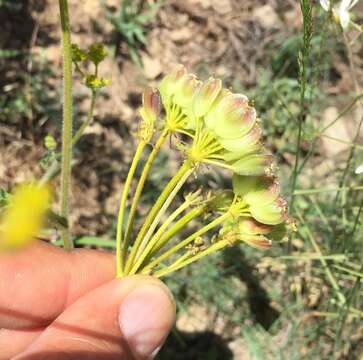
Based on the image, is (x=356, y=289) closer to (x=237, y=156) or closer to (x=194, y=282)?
(x=194, y=282)

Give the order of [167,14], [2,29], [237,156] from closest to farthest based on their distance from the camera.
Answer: [237,156]
[2,29]
[167,14]

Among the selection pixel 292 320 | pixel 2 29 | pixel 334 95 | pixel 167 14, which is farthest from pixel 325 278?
pixel 2 29

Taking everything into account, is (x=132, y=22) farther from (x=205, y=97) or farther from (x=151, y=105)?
(x=205, y=97)

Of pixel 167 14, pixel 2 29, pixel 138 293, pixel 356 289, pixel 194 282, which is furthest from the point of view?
pixel 167 14

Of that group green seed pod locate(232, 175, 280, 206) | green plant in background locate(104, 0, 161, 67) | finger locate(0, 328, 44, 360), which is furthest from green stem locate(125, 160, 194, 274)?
green plant in background locate(104, 0, 161, 67)

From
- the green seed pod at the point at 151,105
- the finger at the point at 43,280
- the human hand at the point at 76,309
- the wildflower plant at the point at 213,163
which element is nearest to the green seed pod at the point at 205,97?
the wildflower plant at the point at 213,163
